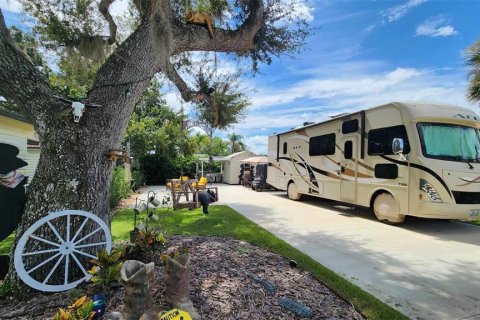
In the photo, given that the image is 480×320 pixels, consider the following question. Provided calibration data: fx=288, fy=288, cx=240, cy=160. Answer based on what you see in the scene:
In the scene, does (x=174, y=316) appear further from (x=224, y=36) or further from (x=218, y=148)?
(x=218, y=148)

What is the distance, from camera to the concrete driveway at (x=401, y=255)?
305 cm

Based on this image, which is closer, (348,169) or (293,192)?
(348,169)

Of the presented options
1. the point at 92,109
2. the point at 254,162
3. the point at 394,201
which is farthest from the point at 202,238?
the point at 254,162

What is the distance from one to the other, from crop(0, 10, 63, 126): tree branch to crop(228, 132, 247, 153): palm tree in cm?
4200

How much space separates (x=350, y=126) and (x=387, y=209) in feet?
7.90

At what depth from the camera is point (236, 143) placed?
155ft

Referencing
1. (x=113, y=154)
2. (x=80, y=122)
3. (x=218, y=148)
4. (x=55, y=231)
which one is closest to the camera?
(x=55, y=231)

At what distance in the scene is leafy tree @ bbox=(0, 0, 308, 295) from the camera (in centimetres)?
→ 293

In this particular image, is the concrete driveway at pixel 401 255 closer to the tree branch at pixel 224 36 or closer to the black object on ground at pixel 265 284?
the black object on ground at pixel 265 284

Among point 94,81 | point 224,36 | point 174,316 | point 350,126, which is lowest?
point 174,316

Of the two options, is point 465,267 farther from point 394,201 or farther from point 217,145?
point 217,145

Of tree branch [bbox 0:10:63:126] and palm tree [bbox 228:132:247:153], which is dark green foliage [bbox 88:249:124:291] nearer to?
tree branch [bbox 0:10:63:126]

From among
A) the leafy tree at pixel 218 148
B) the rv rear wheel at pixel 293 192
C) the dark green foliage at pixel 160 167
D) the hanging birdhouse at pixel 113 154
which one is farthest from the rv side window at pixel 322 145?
the leafy tree at pixel 218 148

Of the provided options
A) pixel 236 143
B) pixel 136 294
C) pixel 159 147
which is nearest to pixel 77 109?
pixel 136 294
